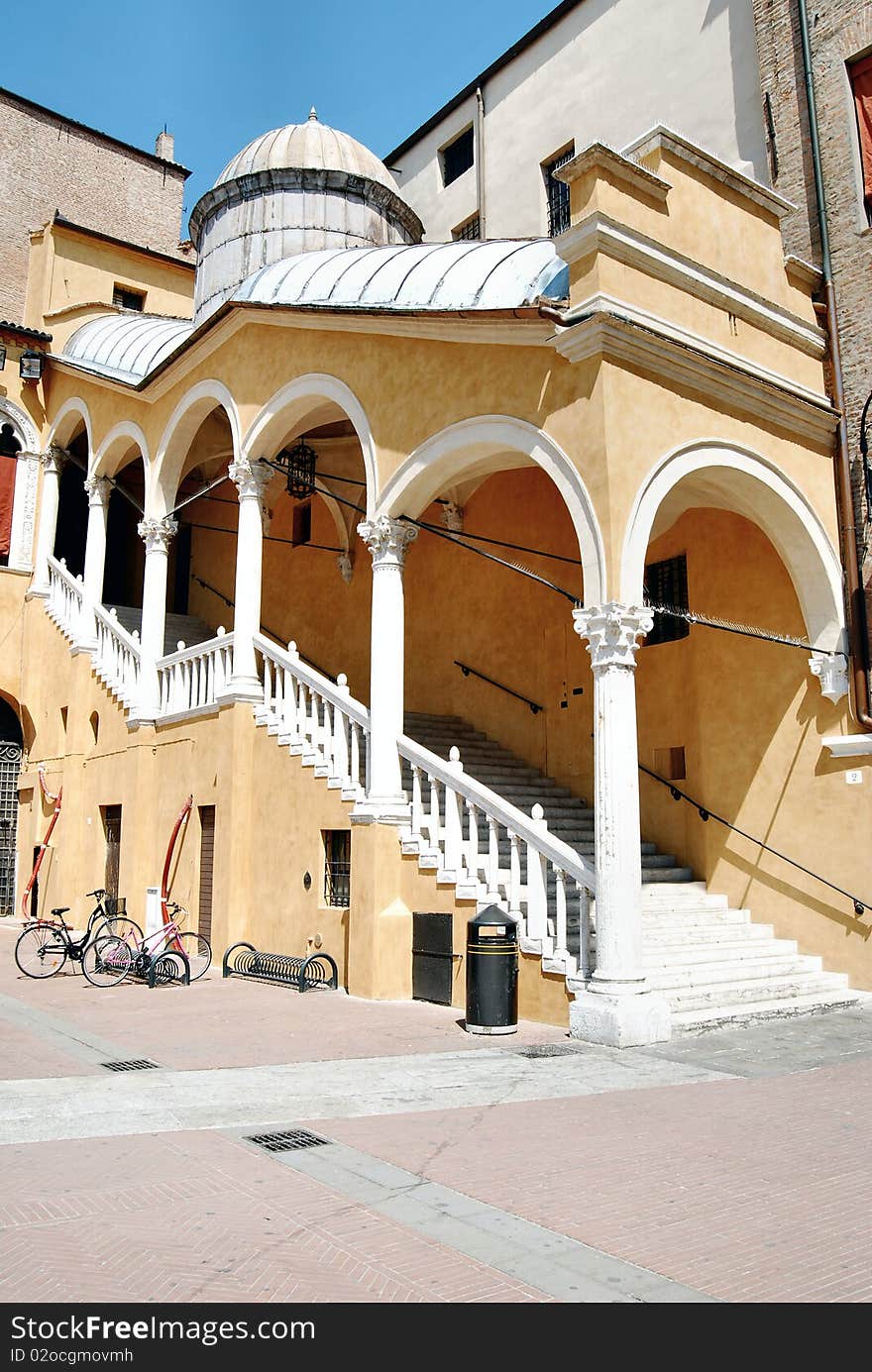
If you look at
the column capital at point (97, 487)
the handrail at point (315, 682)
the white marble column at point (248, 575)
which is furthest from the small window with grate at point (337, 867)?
the column capital at point (97, 487)

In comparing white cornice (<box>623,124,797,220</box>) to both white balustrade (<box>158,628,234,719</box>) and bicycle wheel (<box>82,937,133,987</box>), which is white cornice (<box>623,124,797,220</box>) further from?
bicycle wheel (<box>82,937,133,987</box>)

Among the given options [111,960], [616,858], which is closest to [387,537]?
[616,858]

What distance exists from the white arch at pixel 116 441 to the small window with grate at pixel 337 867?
7709mm

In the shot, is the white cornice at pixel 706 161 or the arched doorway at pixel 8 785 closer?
the white cornice at pixel 706 161

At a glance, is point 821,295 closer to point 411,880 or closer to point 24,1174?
point 411,880

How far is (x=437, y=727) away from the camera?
634 inches

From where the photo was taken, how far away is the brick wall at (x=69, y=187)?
24344 mm

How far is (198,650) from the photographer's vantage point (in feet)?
51.3

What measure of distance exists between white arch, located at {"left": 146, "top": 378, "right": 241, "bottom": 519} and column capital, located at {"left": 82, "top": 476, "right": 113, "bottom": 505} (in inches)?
103

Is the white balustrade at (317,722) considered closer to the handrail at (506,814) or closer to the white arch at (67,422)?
the handrail at (506,814)

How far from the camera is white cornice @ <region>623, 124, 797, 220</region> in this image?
11172mm

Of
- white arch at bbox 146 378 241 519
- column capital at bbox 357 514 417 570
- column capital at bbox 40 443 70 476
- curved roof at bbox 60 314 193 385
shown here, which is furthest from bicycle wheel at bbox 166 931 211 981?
column capital at bbox 40 443 70 476

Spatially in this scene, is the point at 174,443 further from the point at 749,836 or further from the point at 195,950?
the point at 749,836
